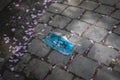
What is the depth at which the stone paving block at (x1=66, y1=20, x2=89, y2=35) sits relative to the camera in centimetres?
418

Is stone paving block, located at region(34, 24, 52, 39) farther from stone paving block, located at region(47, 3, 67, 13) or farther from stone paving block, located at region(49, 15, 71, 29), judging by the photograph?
A: stone paving block, located at region(47, 3, 67, 13)

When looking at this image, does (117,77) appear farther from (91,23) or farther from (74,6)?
(74,6)

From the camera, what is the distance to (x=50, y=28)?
4.37 metres

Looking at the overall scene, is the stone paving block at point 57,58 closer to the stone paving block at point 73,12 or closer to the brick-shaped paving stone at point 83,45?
the brick-shaped paving stone at point 83,45

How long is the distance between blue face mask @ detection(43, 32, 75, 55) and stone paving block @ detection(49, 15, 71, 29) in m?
0.30

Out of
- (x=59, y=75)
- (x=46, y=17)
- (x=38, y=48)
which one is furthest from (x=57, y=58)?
(x=46, y=17)

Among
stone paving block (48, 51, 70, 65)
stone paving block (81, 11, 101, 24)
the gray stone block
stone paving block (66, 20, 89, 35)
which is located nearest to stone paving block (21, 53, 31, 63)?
stone paving block (48, 51, 70, 65)

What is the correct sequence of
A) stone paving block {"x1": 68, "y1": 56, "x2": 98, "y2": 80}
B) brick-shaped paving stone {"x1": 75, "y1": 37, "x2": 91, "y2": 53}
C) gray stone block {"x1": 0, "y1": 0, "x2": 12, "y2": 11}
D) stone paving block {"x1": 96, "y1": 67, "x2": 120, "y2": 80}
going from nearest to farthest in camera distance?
1. stone paving block {"x1": 96, "y1": 67, "x2": 120, "y2": 80}
2. stone paving block {"x1": 68, "y1": 56, "x2": 98, "y2": 80}
3. brick-shaped paving stone {"x1": 75, "y1": 37, "x2": 91, "y2": 53}
4. gray stone block {"x1": 0, "y1": 0, "x2": 12, "y2": 11}

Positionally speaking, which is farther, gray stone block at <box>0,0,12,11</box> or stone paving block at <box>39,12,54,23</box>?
gray stone block at <box>0,0,12,11</box>

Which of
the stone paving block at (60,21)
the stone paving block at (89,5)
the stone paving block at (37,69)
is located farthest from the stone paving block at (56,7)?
the stone paving block at (37,69)

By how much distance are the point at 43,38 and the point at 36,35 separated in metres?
0.21

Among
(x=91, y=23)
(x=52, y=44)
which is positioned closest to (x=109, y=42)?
(x=91, y=23)

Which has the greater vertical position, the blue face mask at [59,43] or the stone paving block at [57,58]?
the blue face mask at [59,43]

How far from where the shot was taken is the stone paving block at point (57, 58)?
3.66m
